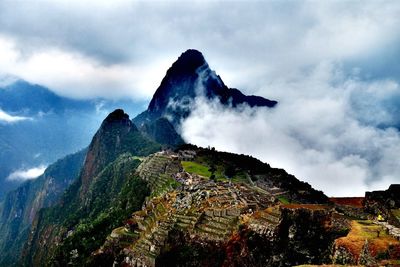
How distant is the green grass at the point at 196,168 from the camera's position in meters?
139

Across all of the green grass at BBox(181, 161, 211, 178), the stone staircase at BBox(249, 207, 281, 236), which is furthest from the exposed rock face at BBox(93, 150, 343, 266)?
the green grass at BBox(181, 161, 211, 178)

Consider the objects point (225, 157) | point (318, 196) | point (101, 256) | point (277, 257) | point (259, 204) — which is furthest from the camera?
point (225, 157)

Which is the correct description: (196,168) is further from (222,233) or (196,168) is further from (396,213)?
(396,213)

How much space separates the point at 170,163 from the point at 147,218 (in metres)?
68.7

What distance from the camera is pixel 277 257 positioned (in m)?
55.7

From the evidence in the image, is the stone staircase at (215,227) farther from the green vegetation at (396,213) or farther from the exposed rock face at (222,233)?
the green vegetation at (396,213)

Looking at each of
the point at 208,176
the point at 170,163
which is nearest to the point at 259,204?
the point at 208,176

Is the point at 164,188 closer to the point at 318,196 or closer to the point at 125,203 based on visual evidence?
the point at 125,203

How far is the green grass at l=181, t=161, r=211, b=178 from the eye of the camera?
13894cm

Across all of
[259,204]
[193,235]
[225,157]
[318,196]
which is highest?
[225,157]

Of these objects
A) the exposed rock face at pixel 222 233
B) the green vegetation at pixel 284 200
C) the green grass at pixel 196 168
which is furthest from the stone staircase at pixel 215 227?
the green grass at pixel 196 168

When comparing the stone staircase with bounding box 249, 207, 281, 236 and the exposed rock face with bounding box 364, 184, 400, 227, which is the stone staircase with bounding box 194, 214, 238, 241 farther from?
the exposed rock face with bounding box 364, 184, 400, 227

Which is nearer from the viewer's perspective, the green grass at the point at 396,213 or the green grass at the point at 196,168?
the green grass at the point at 396,213

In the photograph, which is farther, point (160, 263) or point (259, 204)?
point (259, 204)
